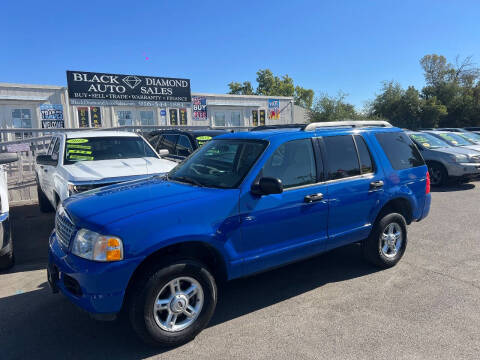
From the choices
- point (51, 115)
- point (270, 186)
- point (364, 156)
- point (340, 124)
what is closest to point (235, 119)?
point (51, 115)

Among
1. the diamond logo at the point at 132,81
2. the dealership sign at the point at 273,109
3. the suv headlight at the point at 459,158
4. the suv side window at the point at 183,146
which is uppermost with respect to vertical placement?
the diamond logo at the point at 132,81

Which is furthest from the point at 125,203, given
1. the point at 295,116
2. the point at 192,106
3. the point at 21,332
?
the point at 295,116

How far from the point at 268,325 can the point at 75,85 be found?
70.7ft

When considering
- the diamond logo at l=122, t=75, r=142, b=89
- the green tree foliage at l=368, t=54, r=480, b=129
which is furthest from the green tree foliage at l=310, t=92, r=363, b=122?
the diamond logo at l=122, t=75, r=142, b=89

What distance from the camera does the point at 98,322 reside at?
134 inches

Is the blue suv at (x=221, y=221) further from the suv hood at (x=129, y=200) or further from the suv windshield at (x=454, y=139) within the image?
the suv windshield at (x=454, y=139)

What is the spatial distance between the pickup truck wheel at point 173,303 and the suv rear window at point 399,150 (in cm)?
289

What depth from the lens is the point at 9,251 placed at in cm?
441

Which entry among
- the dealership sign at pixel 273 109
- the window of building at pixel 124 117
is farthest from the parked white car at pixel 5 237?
the dealership sign at pixel 273 109

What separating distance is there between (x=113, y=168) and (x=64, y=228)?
102 inches

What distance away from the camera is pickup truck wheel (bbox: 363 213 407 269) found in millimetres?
4371

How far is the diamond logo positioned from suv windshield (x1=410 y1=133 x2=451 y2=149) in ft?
57.4

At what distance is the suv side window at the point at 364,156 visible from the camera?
4246 millimetres

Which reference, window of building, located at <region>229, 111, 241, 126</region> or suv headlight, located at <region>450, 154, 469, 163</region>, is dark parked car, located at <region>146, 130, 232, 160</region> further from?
window of building, located at <region>229, 111, 241, 126</region>
